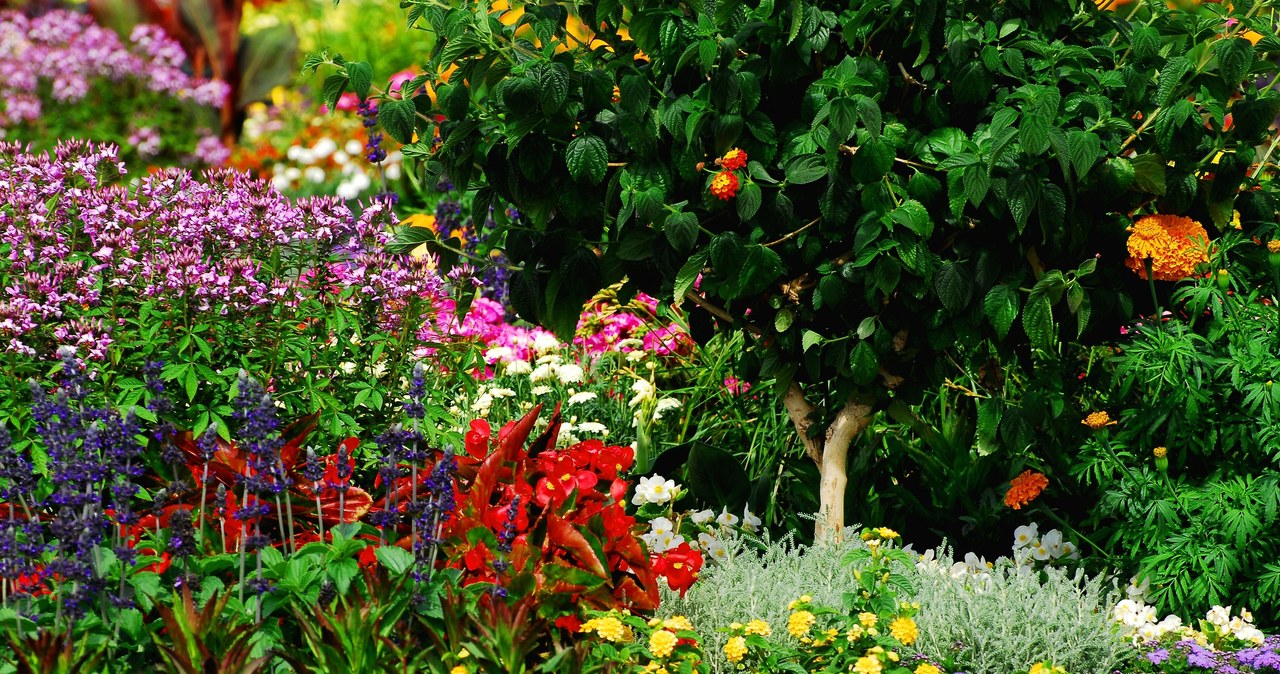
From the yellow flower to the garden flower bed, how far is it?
0.01 metres

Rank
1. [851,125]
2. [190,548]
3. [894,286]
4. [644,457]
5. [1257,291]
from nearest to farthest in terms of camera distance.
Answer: [190,548] < [851,125] < [894,286] < [1257,291] < [644,457]

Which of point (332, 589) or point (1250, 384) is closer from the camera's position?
point (332, 589)

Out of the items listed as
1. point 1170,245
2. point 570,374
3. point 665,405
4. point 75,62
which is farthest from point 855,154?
point 75,62

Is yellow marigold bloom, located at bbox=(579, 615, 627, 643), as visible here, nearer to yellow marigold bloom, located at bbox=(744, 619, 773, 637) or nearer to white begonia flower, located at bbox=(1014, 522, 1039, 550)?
yellow marigold bloom, located at bbox=(744, 619, 773, 637)

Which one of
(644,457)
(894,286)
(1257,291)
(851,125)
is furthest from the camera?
(644,457)

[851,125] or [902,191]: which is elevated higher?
[851,125]

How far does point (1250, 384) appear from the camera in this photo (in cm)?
287

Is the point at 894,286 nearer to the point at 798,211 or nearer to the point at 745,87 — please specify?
the point at 798,211

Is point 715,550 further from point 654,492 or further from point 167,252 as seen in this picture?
point 167,252

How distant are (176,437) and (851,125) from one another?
5.74 feet

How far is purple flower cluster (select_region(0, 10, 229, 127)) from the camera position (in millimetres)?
8766

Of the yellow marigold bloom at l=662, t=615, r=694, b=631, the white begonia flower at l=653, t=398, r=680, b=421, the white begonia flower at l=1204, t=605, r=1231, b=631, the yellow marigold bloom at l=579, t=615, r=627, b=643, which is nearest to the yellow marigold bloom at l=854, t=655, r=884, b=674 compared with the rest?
the yellow marigold bloom at l=662, t=615, r=694, b=631

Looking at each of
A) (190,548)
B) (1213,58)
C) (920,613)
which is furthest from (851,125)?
(190,548)

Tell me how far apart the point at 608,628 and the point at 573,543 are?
0.80ft
